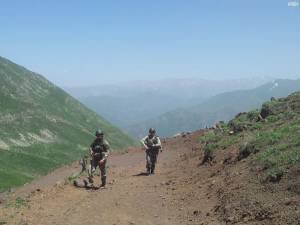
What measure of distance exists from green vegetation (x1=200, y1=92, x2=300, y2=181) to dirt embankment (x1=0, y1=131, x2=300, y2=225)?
0.67m

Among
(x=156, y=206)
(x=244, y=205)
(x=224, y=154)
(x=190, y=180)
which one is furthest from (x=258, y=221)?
(x=224, y=154)

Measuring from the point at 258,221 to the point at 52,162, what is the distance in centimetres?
13166

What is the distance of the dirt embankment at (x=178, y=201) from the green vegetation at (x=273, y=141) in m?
0.67

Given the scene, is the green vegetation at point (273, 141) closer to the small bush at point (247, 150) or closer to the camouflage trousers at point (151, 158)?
the small bush at point (247, 150)

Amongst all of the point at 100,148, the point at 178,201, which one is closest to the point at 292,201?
the point at 178,201

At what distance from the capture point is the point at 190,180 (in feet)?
85.6

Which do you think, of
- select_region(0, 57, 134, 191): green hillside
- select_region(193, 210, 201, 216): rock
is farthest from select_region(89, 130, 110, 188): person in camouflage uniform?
select_region(0, 57, 134, 191): green hillside

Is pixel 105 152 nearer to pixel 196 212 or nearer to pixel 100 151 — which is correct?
pixel 100 151

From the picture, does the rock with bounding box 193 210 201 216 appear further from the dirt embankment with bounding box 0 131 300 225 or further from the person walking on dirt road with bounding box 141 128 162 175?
the person walking on dirt road with bounding box 141 128 162 175

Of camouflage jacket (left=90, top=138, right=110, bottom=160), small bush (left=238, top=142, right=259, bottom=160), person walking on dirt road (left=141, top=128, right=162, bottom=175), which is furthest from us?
person walking on dirt road (left=141, top=128, right=162, bottom=175)

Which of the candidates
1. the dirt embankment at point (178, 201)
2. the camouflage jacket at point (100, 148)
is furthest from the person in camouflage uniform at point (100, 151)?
the dirt embankment at point (178, 201)

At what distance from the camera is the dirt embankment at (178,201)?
16906 mm

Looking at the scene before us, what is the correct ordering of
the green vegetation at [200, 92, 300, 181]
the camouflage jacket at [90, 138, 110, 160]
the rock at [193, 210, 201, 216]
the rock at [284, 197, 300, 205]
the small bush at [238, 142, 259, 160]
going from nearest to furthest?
the rock at [284, 197, 300, 205]
the rock at [193, 210, 201, 216]
the green vegetation at [200, 92, 300, 181]
the small bush at [238, 142, 259, 160]
the camouflage jacket at [90, 138, 110, 160]

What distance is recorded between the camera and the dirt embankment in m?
16.9
